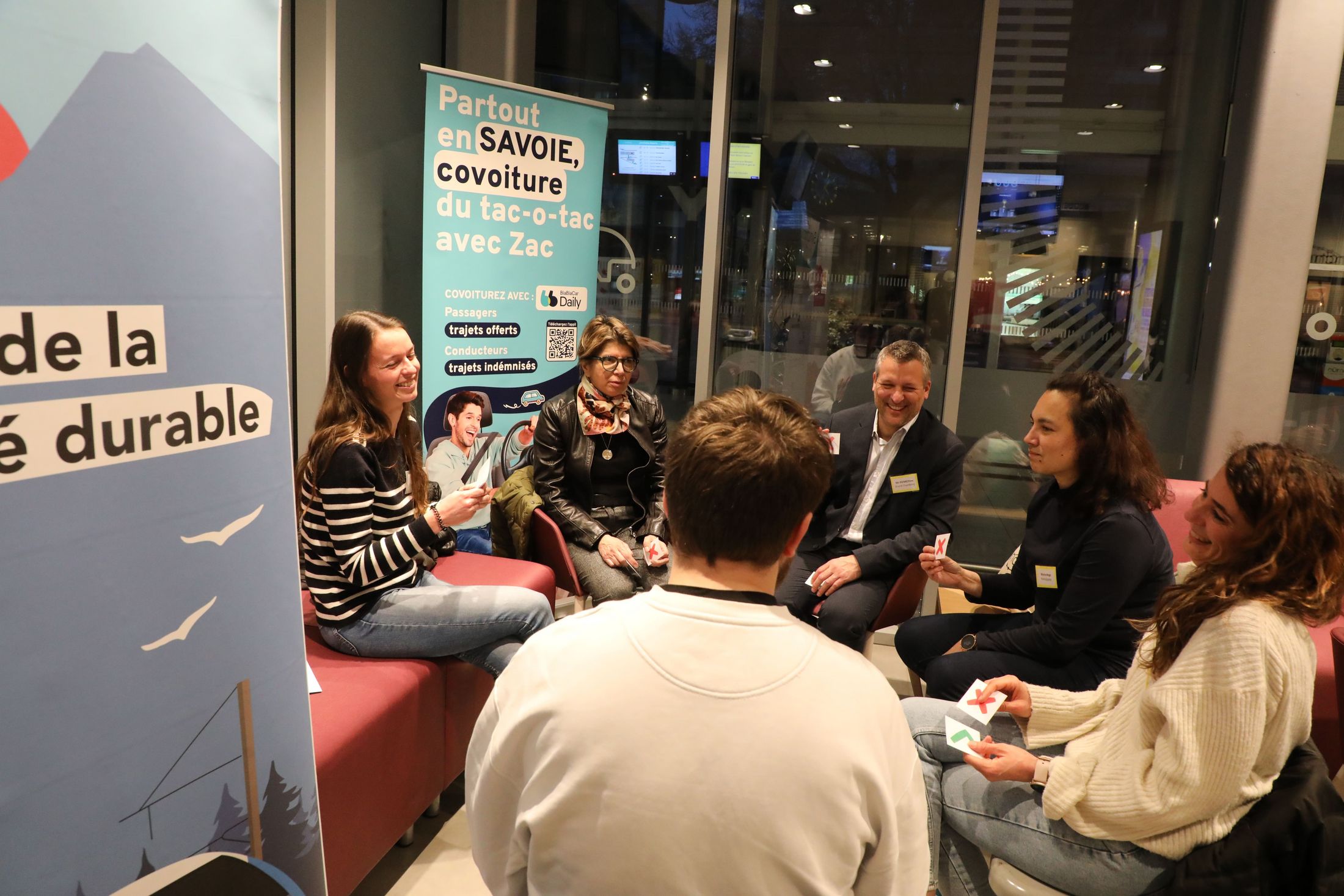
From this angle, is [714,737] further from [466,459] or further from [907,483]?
[466,459]

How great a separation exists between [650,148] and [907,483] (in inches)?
104

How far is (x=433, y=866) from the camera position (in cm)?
246

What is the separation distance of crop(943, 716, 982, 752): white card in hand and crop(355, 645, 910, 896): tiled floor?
125cm

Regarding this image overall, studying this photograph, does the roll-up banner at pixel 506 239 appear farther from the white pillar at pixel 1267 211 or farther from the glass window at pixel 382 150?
the white pillar at pixel 1267 211

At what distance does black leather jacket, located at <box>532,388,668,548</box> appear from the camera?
3484 mm

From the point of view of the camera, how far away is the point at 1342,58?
13.1 ft

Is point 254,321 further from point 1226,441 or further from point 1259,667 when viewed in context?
point 1226,441

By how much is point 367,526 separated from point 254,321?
1126 mm

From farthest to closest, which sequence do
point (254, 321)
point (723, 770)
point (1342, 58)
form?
point (1342, 58) → point (254, 321) → point (723, 770)

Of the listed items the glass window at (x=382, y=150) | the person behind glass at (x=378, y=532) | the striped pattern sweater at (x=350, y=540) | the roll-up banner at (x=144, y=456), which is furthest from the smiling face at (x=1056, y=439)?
the glass window at (x=382, y=150)

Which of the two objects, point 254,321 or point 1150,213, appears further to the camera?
point 1150,213

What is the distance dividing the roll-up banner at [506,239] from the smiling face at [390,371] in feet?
5.13

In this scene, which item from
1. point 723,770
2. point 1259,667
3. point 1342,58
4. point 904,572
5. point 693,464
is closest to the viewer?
point 723,770

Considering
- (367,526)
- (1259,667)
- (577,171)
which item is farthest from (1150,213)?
(367,526)
